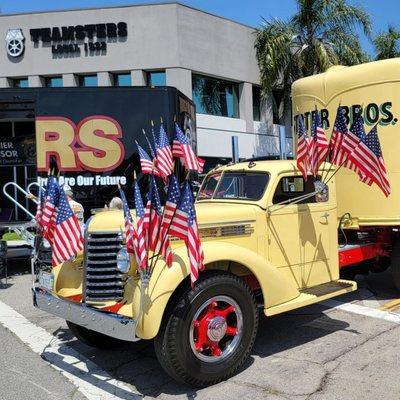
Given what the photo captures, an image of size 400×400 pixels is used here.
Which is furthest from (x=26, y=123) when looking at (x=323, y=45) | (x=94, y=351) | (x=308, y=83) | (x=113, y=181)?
A: (x=323, y=45)

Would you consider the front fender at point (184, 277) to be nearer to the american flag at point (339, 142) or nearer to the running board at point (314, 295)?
the running board at point (314, 295)

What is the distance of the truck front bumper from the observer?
4.17m

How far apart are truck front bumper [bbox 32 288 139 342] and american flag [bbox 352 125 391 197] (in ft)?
10.8

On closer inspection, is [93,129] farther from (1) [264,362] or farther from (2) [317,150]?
(1) [264,362]

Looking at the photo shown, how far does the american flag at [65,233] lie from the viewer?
16.1 ft

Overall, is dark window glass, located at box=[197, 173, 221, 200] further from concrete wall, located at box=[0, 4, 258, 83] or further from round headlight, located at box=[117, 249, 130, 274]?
concrete wall, located at box=[0, 4, 258, 83]

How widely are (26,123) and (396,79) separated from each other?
33.3ft

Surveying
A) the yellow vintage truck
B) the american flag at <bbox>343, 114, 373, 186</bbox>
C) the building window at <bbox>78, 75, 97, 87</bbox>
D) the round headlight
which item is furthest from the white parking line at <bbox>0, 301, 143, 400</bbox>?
the building window at <bbox>78, 75, 97, 87</bbox>

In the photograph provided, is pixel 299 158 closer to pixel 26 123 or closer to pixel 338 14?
pixel 26 123

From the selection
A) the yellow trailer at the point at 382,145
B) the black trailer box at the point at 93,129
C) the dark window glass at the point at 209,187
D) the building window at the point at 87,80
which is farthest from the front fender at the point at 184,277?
the building window at the point at 87,80

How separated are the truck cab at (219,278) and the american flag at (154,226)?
141mm

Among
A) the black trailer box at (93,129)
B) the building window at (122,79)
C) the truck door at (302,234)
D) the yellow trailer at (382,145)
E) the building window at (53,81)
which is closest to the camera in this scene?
the truck door at (302,234)

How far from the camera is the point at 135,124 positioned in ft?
33.0

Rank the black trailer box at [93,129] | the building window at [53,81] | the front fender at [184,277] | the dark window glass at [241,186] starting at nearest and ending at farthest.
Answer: the front fender at [184,277], the dark window glass at [241,186], the black trailer box at [93,129], the building window at [53,81]
